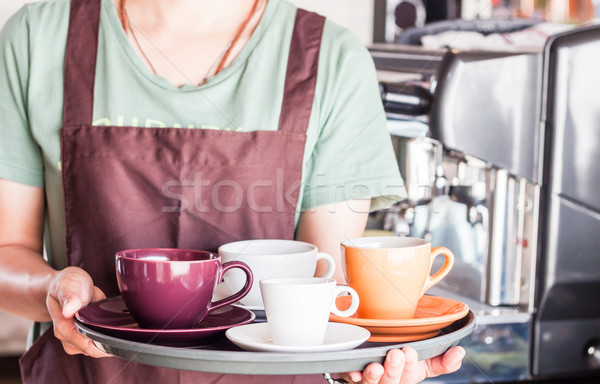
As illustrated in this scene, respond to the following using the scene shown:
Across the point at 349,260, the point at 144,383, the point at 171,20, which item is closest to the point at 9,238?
the point at 144,383

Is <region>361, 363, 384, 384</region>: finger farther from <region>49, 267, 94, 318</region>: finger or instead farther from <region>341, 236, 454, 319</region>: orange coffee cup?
<region>49, 267, 94, 318</region>: finger

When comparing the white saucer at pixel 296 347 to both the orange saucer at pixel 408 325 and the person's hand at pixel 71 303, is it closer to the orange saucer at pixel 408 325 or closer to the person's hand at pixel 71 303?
the orange saucer at pixel 408 325

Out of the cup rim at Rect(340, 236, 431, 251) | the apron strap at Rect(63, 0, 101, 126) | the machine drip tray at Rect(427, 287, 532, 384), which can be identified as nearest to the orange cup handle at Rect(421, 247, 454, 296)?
the cup rim at Rect(340, 236, 431, 251)

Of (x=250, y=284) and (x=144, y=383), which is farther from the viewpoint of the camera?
(x=144, y=383)

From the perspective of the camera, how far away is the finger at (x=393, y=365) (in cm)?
58

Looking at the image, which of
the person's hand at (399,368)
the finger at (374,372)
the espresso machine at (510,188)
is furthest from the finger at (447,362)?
the espresso machine at (510,188)

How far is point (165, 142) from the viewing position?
2.96 feet

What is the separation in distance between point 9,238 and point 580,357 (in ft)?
3.69

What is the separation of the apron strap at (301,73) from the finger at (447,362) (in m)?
0.37

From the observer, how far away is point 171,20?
0.98 m

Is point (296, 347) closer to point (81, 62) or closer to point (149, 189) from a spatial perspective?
point (149, 189)

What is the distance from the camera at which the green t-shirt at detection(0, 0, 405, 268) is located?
91 cm

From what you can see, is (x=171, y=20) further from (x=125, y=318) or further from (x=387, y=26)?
(x=387, y=26)

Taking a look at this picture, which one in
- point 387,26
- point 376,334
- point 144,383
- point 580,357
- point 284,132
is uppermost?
point 387,26
